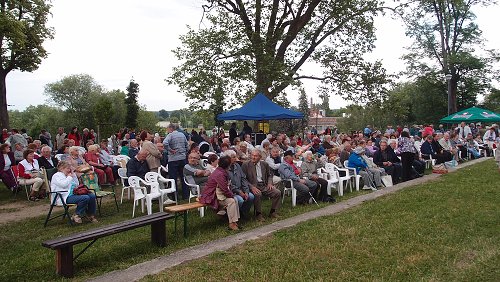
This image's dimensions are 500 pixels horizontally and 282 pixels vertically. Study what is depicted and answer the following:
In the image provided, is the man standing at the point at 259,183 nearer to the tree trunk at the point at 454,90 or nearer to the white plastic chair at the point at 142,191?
the white plastic chair at the point at 142,191

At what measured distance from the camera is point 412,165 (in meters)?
11.0

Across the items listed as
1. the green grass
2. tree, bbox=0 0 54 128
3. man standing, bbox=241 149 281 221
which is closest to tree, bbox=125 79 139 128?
tree, bbox=0 0 54 128

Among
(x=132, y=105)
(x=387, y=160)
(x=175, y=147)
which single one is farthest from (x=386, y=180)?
(x=132, y=105)

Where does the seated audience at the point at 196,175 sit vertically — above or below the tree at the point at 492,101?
below

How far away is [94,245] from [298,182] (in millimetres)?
3919

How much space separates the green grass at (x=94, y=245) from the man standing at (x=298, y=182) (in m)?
0.50

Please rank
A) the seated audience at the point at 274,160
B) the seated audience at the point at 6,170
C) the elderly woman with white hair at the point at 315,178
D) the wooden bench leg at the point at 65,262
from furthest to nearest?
the seated audience at the point at 6,170 → the seated audience at the point at 274,160 → the elderly woman with white hair at the point at 315,178 → the wooden bench leg at the point at 65,262

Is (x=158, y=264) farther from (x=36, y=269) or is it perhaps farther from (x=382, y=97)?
(x=382, y=97)

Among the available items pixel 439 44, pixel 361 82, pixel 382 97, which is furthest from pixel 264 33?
pixel 439 44

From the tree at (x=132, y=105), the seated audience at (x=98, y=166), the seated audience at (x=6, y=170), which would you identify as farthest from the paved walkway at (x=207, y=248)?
the tree at (x=132, y=105)

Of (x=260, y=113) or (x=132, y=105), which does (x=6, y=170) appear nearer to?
(x=260, y=113)

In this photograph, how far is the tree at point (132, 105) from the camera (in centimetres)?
3466

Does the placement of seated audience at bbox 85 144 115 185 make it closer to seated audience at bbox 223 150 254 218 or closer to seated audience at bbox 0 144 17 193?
seated audience at bbox 0 144 17 193

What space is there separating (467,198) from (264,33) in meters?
11.3
